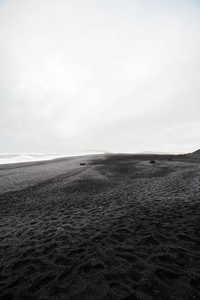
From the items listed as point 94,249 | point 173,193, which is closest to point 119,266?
point 94,249

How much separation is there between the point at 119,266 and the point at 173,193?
6641 millimetres

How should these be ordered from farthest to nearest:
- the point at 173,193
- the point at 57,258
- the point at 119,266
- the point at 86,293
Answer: the point at 173,193
the point at 57,258
the point at 119,266
the point at 86,293

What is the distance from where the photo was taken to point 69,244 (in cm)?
434

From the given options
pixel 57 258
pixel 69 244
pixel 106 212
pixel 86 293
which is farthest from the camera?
pixel 106 212

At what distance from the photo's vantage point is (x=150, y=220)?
5477mm

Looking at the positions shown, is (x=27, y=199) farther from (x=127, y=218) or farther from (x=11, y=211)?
(x=127, y=218)

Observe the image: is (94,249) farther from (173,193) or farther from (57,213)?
(173,193)

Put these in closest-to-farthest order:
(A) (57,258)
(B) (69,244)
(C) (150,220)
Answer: (A) (57,258)
(B) (69,244)
(C) (150,220)

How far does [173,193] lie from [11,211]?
9650 mm

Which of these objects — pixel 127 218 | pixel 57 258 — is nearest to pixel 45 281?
pixel 57 258

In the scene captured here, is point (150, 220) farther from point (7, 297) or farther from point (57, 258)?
point (7, 297)

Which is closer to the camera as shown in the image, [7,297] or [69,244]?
[7,297]

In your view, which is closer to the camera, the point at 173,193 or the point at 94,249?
the point at 94,249

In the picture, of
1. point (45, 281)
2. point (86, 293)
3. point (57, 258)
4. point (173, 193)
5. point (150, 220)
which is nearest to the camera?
point (86, 293)
